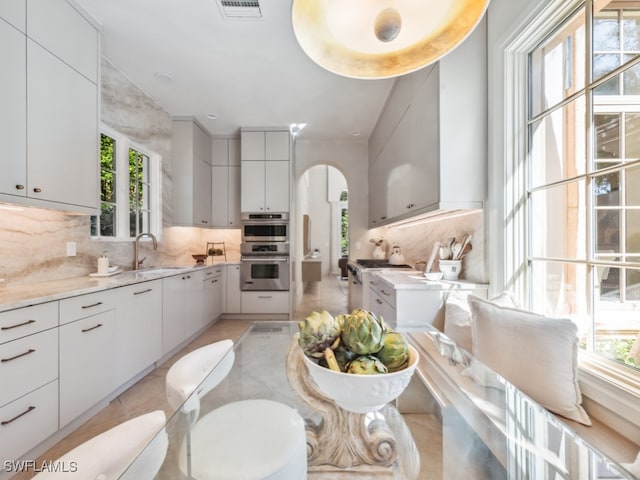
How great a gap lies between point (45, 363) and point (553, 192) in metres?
3.02

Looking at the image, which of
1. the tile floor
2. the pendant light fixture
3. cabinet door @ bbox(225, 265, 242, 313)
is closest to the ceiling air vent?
the pendant light fixture

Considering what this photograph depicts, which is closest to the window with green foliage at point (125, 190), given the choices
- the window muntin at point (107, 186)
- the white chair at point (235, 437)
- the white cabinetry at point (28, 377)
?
the window muntin at point (107, 186)

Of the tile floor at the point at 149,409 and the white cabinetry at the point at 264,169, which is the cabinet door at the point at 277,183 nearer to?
the white cabinetry at the point at 264,169

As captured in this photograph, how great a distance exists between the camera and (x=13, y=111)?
1546 millimetres

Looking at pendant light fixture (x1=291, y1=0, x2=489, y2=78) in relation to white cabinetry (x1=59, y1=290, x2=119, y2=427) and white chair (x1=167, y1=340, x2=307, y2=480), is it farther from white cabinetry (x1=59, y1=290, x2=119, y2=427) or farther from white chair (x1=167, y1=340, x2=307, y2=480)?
white cabinetry (x1=59, y1=290, x2=119, y2=427)

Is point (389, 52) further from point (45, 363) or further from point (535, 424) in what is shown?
point (45, 363)

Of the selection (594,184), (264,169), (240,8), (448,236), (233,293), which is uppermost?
(240,8)

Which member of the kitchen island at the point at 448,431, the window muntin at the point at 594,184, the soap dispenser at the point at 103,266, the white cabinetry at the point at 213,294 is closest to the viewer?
the kitchen island at the point at 448,431

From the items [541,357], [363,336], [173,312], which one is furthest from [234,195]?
[541,357]

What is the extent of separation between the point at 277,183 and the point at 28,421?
11.3 ft

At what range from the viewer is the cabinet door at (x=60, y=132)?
5.46 feet

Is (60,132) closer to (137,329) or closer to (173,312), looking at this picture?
(137,329)

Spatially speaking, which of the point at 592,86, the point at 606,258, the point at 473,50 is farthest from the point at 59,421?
the point at 473,50

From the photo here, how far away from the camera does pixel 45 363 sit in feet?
4.73
